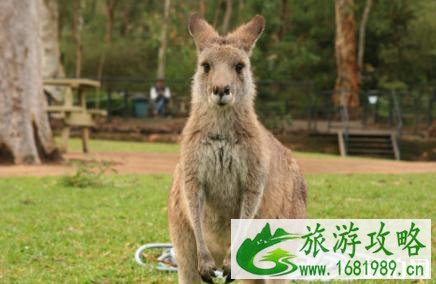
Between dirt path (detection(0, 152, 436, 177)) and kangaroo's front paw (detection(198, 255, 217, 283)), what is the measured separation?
27.7ft

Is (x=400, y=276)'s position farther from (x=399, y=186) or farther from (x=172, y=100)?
(x=172, y=100)

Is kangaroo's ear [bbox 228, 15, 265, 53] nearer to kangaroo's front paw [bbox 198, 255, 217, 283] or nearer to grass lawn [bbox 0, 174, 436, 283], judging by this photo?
kangaroo's front paw [bbox 198, 255, 217, 283]

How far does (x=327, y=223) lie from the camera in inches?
199

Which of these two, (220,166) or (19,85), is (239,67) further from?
(19,85)

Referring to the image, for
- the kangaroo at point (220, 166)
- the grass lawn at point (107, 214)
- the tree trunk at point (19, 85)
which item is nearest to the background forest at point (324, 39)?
the tree trunk at point (19, 85)

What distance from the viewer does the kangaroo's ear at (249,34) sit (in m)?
4.21

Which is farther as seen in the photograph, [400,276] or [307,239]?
[400,276]

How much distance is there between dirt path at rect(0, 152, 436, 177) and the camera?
12766mm

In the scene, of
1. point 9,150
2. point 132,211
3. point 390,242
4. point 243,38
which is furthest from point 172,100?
point 243,38

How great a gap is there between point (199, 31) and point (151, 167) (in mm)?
10072

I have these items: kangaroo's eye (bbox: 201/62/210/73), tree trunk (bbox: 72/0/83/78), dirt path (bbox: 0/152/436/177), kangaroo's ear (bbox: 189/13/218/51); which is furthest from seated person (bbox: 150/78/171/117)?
kangaroo's eye (bbox: 201/62/210/73)

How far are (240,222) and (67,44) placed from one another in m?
43.3

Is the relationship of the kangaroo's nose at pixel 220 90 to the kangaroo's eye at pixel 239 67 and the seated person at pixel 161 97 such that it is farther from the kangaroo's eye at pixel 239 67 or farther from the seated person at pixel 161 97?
the seated person at pixel 161 97

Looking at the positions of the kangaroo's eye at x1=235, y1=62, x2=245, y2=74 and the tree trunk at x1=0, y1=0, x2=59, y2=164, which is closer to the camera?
the kangaroo's eye at x1=235, y1=62, x2=245, y2=74
